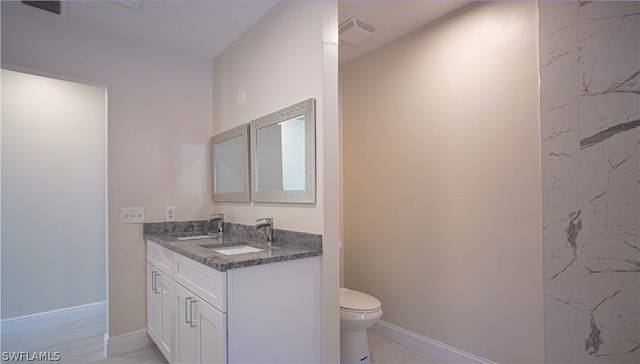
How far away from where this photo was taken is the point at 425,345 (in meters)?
2.29

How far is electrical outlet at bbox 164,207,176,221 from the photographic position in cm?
262

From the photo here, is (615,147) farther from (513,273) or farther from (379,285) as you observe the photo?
(379,285)

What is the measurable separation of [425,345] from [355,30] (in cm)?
241

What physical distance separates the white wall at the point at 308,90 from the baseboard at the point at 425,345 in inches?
36.1

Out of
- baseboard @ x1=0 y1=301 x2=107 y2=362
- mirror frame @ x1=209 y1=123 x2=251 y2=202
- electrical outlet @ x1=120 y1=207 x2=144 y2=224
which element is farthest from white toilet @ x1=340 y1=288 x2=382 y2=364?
baseboard @ x1=0 y1=301 x2=107 y2=362

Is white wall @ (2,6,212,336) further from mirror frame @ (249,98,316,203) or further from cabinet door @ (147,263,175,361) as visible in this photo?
mirror frame @ (249,98,316,203)

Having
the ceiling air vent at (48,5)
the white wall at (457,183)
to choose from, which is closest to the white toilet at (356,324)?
the white wall at (457,183)

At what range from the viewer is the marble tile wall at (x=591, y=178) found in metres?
1.40

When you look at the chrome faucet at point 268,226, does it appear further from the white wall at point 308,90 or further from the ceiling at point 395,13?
the ceiling at point 395,13

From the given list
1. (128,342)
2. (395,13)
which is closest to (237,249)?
(128,342)

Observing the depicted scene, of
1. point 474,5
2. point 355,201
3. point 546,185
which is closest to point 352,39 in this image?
point 474,5

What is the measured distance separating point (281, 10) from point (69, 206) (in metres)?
2.79

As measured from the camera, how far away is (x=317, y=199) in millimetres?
1728

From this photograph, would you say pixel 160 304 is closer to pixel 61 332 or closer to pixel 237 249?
pixel 237 249
